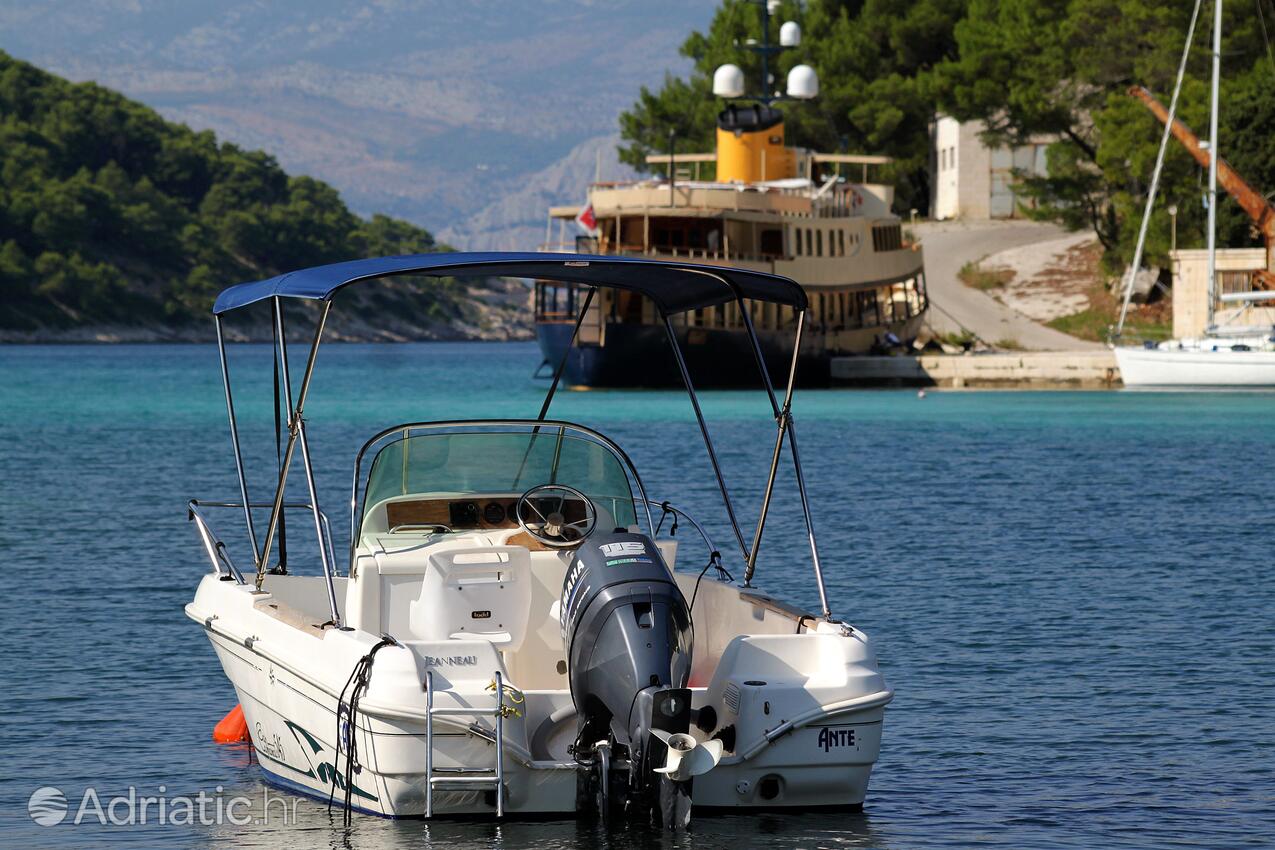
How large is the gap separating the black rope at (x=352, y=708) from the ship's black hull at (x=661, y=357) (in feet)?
140

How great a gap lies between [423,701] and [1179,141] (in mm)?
51424

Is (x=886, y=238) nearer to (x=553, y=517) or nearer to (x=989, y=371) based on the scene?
(x=989, y=371)

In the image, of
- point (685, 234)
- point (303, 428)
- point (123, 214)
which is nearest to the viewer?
point (303, 428)

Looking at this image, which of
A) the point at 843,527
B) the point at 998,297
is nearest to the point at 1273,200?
the point at 998,297

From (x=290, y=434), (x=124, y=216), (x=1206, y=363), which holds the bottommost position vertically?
(x=1206, y=363)

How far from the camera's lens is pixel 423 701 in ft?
26.6

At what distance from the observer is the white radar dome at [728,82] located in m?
62.8

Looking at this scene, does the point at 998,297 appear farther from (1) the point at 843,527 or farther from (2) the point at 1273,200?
(1) the point at 843,527

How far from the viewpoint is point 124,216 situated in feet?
441

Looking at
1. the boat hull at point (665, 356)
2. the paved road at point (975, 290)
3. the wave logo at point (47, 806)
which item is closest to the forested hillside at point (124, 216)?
the paved road at point (975, 290)

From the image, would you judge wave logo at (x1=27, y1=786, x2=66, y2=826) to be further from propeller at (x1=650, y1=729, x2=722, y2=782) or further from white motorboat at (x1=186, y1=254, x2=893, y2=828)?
propeller at (x1=650, y1=729, x2=722, y2=782)

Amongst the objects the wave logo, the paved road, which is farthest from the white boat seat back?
the paved road

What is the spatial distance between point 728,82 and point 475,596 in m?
55.2

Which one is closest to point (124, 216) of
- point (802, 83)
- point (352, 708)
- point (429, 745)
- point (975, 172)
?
point (975, 172)
